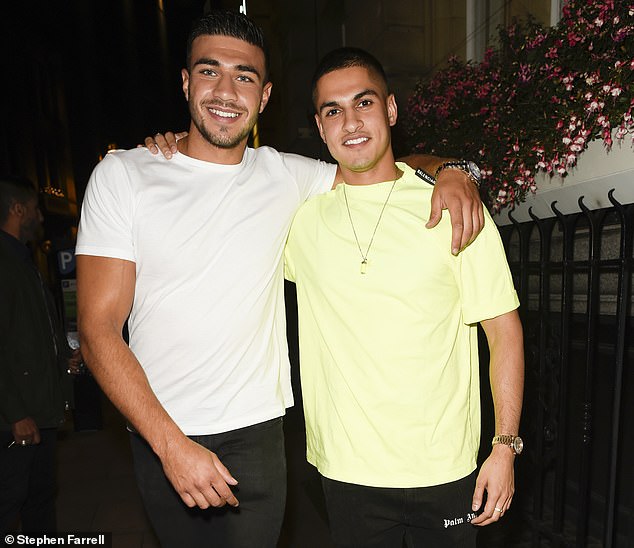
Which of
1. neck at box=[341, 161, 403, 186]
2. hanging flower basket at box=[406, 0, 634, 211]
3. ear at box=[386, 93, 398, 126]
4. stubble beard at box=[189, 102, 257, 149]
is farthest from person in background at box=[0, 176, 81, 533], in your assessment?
hanging flower basket at box=[406, 0, 634, 211]

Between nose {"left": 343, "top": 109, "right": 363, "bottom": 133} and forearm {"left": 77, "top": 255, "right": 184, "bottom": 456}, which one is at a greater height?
nose {"left": 343, "top": 109, "right": 363, "bottom": 133}

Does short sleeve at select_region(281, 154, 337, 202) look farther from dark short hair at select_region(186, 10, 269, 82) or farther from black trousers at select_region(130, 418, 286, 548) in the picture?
black trousers at select_region(130, 418, 286, 548)

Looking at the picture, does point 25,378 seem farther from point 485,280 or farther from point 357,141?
point 485,280

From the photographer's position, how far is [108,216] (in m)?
1.68

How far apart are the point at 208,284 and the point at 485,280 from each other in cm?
100

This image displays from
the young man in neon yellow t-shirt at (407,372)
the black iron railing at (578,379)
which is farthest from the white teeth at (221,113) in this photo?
the black iron railing at (578,379)

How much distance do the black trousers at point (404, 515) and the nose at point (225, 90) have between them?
1549mm

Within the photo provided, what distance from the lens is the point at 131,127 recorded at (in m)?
29.5

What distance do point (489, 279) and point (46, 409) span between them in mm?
2705

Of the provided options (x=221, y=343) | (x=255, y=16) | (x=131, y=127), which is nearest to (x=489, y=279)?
(x=221, y=343)

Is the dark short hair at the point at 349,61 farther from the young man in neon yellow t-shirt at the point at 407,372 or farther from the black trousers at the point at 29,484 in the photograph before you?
the black trousers at the point at 29,484

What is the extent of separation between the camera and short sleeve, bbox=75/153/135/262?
5.41 feet

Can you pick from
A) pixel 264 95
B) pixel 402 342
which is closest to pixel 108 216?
pixel 264 95

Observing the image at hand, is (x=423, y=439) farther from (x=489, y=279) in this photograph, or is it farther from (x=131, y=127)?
(x=131, y=127)
